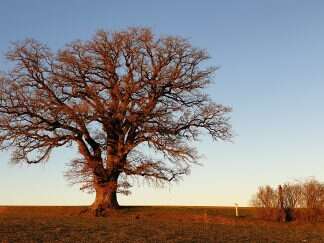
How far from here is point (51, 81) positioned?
44062mm

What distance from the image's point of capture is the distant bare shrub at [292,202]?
35906mm

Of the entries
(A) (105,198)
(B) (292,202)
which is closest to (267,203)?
(B) (292,202)

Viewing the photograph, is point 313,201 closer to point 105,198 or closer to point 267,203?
point 267,203

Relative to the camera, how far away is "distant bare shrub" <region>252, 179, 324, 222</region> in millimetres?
35906

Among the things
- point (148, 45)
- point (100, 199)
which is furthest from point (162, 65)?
point (100, 199)

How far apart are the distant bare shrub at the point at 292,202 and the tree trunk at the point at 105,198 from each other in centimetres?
1234

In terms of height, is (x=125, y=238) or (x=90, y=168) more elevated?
(x=90, y=168)

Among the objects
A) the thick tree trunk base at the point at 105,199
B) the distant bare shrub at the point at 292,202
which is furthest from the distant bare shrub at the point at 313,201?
the thick tree trunk base at the point at 105,199

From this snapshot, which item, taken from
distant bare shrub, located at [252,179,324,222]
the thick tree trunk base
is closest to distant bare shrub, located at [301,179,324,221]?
distant bare shrub, located at [252,179,324,222]

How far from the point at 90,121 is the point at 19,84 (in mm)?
6734

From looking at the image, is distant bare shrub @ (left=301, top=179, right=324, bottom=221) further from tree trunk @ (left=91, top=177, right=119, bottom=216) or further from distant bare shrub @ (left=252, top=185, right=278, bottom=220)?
tree trunk @ (left=91, top=177, right=119, bottom=216)

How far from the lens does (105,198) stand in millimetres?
44438

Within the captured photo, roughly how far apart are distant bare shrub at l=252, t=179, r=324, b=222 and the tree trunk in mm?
12336

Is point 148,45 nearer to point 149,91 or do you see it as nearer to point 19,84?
point 149,91
